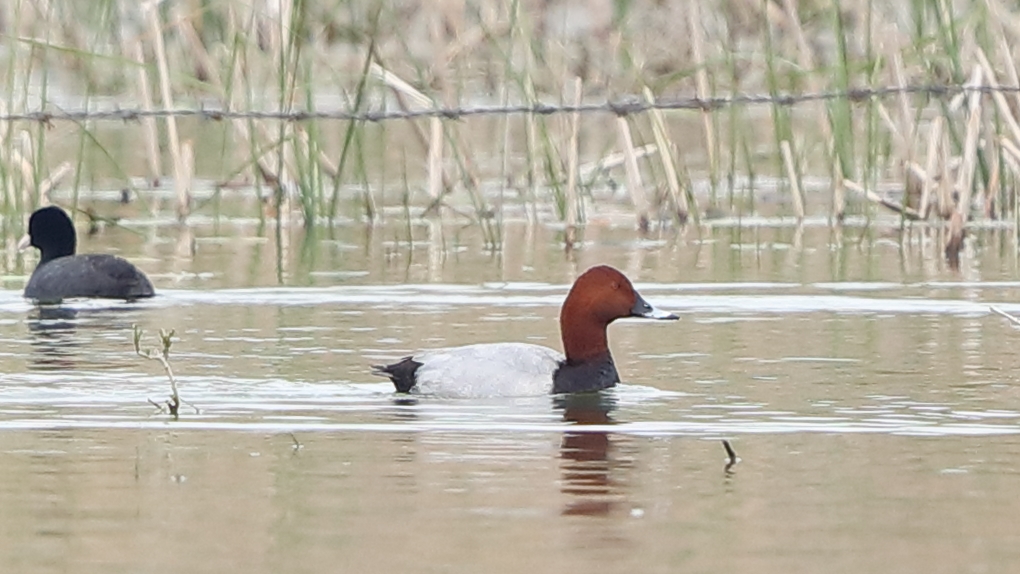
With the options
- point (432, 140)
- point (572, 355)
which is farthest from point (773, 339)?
point (432, 140)

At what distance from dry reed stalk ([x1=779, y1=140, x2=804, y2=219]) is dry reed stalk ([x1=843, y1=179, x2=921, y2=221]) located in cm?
29

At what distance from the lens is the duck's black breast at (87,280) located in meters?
12.1

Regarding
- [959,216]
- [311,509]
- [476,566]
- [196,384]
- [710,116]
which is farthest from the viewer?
[710,116]

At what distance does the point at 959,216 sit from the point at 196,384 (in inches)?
225

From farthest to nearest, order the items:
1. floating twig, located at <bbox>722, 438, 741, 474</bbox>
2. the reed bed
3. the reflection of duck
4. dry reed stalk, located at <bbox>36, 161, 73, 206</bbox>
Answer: dry reed stalk, located at <bbox>36, 161, 73, 206</bbox> < the reed bed < floating twig, located at <bbox>722, 438, 741, 474</bbox> < the reflection of duck

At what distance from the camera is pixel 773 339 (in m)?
10.4

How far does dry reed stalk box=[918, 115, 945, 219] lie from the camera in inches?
548

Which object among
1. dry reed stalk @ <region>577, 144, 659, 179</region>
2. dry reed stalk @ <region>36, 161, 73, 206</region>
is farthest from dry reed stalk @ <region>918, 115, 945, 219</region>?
dry reed stalk @ <region>36, 161, 73, 206</region>

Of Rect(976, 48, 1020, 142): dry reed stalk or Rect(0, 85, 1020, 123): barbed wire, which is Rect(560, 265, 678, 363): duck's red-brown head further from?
Rect(976, 48, 1020, 142): dry reed stalk

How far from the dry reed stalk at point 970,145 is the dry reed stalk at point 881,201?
0.51 meters

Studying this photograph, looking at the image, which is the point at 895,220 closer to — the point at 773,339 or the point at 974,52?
the point at 974,52

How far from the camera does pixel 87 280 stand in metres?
12.5

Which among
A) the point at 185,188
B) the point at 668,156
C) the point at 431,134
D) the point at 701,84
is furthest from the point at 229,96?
the point at 701,84

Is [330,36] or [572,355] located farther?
[330,36]
